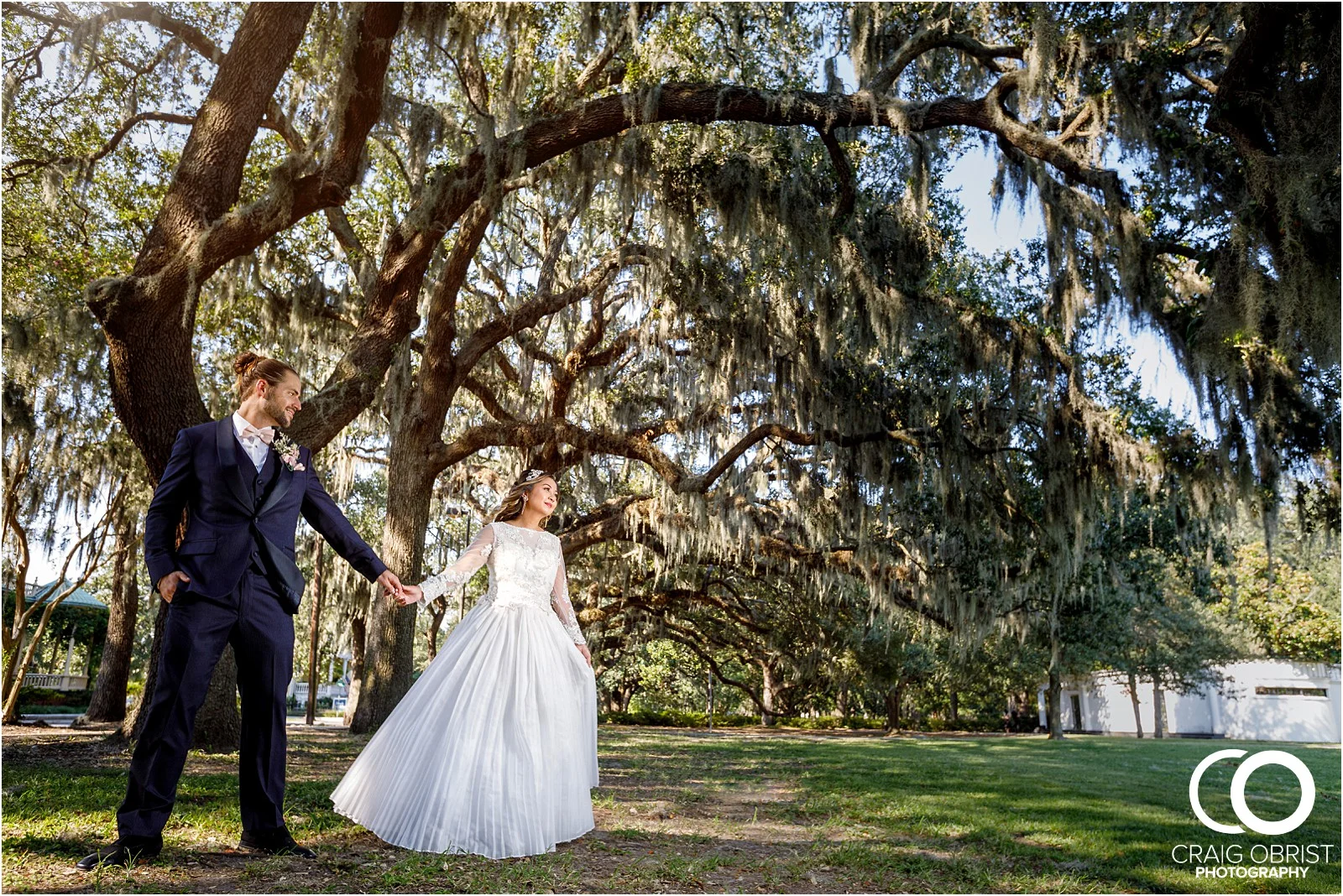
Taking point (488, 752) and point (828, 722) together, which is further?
point (828, 722)

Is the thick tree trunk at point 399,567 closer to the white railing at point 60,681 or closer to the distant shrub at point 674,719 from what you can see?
the distant shrub at point 674,719

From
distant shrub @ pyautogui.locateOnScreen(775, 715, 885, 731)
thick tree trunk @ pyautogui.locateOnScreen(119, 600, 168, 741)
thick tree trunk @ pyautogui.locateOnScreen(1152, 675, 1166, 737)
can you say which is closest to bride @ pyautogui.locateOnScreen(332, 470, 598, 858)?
thick tree trunk @ pyautogui.locateOnScreen(119, 600, 168, 741)

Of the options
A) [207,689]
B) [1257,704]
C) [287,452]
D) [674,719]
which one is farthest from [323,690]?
[287,452]

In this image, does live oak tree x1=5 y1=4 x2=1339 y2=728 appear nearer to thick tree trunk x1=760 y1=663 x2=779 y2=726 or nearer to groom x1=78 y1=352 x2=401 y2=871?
groom x1=78 y1=352 x2=401 y2=871

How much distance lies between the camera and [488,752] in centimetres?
359

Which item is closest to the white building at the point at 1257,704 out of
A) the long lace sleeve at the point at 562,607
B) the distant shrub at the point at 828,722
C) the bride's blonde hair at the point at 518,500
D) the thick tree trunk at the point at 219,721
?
the distant shrub at the point at 828,722

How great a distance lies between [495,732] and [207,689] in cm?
110

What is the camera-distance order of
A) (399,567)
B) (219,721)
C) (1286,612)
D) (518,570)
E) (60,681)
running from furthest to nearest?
(1286,612) → (60,681) → (399,567) → (219,721) → (518,570)

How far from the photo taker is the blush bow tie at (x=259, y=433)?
338 centimetres

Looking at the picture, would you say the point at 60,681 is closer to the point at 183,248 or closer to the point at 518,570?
the point at 183,248

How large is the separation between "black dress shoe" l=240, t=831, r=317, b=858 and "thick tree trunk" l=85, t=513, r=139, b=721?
10.7 metres

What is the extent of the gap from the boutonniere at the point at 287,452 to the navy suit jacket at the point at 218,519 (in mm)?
33

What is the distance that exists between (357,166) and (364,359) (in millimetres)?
1563

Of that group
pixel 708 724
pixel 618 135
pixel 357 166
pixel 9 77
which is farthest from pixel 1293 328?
pixel 708 724
